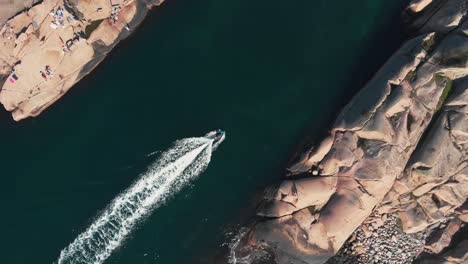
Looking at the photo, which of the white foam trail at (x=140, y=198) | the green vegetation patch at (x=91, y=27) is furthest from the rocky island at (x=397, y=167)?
the green vegetation patch at (x=91, y=27)

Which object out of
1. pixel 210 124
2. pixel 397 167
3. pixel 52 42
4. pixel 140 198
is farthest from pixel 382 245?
pixel 52 42

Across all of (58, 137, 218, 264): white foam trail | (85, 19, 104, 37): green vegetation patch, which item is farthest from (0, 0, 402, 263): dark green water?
(85, 19, 104, 37): green vegetation patch

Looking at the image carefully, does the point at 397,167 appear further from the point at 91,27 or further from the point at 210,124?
the point at 91,27

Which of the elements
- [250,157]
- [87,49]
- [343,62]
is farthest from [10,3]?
[343,62]

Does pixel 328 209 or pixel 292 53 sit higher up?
pixel 292 53

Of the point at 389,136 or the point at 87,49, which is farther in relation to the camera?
the point at 87,49

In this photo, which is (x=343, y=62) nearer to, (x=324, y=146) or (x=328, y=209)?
(x=324, y=146)

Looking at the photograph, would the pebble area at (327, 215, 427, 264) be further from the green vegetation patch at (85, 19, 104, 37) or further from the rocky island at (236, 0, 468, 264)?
the green vegetation patch at (85, 19, 104, 37)
